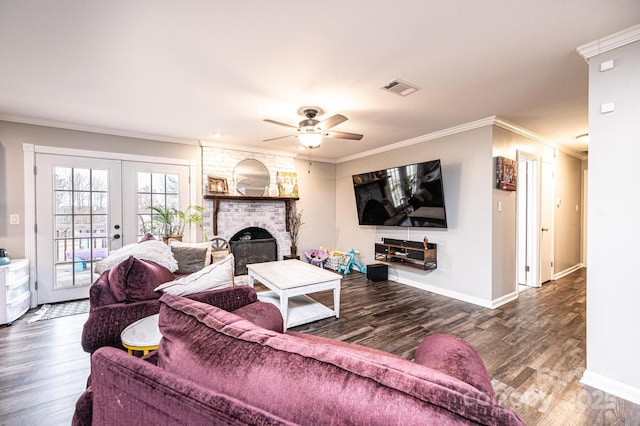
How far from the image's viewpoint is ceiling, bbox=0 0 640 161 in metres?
1.65

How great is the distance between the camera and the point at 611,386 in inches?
74.0

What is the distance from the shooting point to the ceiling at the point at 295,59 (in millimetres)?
1647

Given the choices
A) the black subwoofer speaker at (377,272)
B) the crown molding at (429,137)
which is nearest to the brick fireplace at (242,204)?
the crown molding at (429,137)

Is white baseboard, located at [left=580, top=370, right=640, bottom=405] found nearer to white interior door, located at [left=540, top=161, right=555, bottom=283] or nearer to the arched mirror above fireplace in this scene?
white interior door, located at [left=540, top=161, right=555, bottom=283]

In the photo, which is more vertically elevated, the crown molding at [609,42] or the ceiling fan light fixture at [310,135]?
the crown molding at [609,42]

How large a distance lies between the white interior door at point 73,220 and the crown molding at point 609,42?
5248 millimetres

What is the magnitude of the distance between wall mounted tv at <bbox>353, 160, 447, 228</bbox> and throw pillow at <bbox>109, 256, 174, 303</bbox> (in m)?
3.42

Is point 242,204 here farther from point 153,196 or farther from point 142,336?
point 142,336

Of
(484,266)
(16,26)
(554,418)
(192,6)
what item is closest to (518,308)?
(484,266)

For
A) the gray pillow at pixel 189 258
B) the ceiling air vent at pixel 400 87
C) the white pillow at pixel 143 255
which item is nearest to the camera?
the white pillow at pixel 143 255

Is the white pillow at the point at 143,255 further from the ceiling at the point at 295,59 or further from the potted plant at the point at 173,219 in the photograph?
the ceiling at the point at 295,59

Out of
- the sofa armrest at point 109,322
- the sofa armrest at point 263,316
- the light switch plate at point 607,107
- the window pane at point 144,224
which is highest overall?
the light switch plate at point 607,107

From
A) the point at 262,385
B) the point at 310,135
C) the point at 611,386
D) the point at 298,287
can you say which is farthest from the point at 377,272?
the point at 262,385

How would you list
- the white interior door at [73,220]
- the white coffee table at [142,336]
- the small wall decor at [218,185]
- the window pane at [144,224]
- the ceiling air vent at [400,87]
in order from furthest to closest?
the small wall decor at [218,185] < the window pane at [144,224] < the white interior door at [73,220] < the ceiling air vent at [400,87] < the white coffee table at [142,336]
